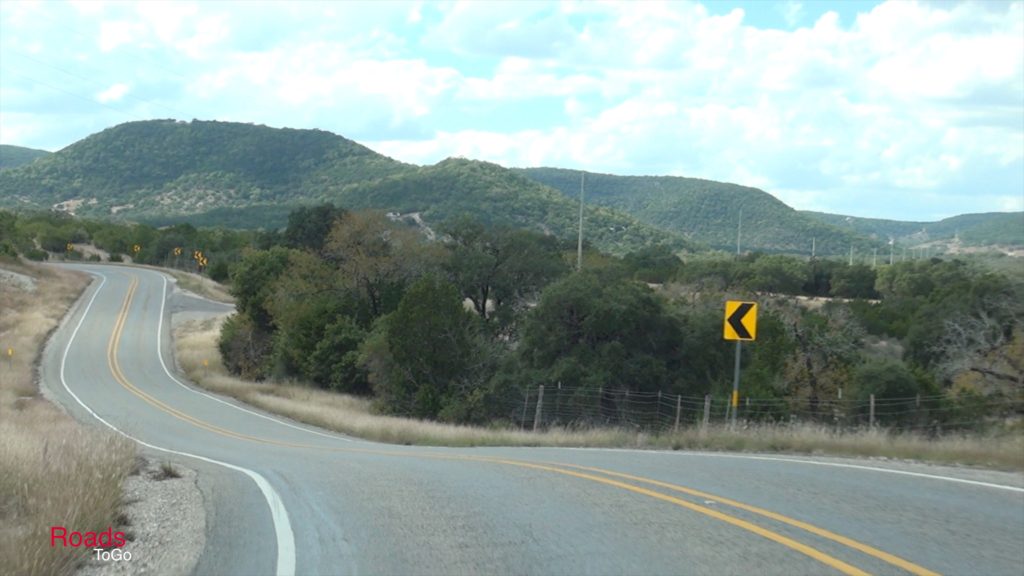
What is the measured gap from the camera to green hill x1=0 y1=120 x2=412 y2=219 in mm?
158875

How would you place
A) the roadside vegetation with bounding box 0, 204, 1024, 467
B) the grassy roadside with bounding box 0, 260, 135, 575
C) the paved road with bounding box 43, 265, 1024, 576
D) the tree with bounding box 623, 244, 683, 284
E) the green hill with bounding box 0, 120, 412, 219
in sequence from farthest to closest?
the green hill with bounding box 0, 120, 412, 219
the tree with bounding box 623, 244, 683, 284
the roadside vegetation with bounding box 0, 204, 1024, 467
the paved road with bounding box 43, 265, 1024, 576
the grassy roadside with bounding box 0, 260, 135, 575

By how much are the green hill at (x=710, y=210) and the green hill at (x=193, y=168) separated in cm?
3473

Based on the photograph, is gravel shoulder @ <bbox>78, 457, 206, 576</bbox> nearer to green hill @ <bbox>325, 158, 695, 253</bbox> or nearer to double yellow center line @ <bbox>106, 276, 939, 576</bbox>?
double yellow center line @ <bbox>106, 276, 939, 576</bbox>

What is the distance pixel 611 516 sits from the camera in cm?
926

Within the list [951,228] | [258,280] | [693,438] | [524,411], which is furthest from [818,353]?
[951,228]

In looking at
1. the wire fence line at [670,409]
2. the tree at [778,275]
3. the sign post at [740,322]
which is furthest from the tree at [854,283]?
the sign post at [740,322]

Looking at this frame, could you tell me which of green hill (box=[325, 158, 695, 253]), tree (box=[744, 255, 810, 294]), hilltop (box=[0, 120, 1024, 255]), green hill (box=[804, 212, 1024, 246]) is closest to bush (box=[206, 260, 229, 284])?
green hill (box=[325, 158, 695, 253])

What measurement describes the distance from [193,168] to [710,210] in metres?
87.6

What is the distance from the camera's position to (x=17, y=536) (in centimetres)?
736

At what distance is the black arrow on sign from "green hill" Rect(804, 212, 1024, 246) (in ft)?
208

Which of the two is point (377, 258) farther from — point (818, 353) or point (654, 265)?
point (654, 265)

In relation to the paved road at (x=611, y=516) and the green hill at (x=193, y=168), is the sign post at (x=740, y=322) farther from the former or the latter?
the green hill at (x=193, y=168)

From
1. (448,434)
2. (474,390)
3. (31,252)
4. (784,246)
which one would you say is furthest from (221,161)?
(448,434)

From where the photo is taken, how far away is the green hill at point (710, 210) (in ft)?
481
